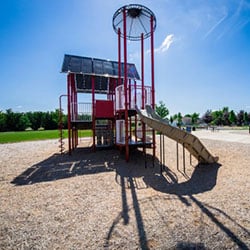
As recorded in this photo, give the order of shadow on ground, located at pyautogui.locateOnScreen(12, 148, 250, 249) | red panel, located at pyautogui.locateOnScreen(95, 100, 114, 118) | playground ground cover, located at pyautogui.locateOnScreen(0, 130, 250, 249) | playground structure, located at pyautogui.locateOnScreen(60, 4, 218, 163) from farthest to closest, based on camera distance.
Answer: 1. red panel, located at pyautogui.locateOnScreen(95, 100, 114, 118)
2. playground structure, located at pyautogui.locateOnScreen(60, 4, 218, 163)
3. shadow on ground, located at pyautogui.locateOnScreen(12, 148, 250, 249)
4. playground ground cover, located at pyautogui.locateOnScreen(0, 130, 250, 249)

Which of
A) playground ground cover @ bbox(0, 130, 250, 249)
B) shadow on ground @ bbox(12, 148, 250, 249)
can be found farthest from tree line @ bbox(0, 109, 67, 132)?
playground ground cover @ bbox(0, 130, 250, 249)

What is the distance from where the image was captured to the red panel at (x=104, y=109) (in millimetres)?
11039

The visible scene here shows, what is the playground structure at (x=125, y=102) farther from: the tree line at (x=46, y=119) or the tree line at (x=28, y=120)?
the tree line at (x=28, y=120)

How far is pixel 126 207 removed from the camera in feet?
13.5

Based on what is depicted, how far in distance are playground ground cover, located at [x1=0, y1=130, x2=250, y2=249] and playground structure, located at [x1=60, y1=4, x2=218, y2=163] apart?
5.39ft

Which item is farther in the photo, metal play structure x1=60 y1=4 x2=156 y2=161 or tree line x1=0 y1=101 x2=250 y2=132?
tree line x1=0 y1=101 x2=250 y2=132

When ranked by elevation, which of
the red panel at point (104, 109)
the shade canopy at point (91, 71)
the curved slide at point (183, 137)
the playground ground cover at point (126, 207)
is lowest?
the playground ground cover at point (126, 207)

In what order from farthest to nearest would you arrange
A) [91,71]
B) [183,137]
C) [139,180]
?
[91,71], [183,137], [139,180]

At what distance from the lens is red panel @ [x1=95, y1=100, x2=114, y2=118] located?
1104 centimetres

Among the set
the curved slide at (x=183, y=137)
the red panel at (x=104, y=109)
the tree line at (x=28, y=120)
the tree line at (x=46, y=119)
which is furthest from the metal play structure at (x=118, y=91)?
the tree line at (x=28, y=120)

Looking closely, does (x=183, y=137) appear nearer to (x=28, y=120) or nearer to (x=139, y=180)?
(x=139, y=180)

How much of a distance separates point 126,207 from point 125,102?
17.3 feet

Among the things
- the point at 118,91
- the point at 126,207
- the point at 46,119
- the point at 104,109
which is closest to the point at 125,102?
the point at 118,91

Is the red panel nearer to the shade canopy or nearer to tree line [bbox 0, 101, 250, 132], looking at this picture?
the shade canopy
